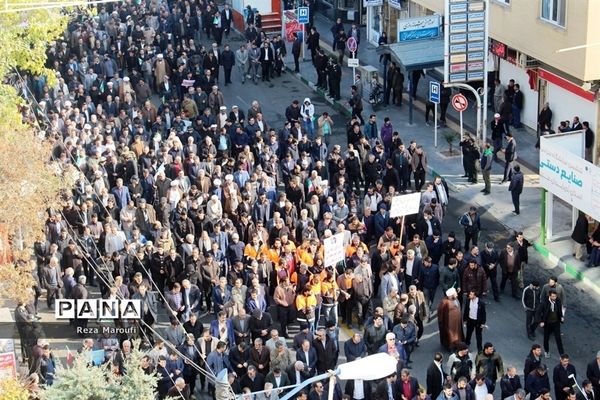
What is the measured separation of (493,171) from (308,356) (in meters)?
12.4

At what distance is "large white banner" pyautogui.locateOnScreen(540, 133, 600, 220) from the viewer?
25.2 m

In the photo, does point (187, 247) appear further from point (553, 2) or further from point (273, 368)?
point (553, 2)

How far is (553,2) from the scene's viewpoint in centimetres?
3100

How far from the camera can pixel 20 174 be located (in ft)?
75.3

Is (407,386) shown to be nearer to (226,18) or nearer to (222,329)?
(222,329)

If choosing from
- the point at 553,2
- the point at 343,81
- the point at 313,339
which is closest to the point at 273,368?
the point at 313,339

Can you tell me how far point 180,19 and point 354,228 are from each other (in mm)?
21824

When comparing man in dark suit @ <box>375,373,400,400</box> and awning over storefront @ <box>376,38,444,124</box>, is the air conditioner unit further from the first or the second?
man in dark suit @ <box>375,373,400,400</box>

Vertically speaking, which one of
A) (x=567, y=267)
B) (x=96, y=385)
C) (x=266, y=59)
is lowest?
(x=567, y=267)

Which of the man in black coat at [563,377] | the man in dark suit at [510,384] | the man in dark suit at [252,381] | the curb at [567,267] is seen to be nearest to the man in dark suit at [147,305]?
the man in dark suit at [252,381]

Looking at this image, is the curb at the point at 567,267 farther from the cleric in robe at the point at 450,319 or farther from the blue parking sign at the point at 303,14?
the blue parking sign at the point at 303,14

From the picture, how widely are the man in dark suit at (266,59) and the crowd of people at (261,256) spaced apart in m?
5.70

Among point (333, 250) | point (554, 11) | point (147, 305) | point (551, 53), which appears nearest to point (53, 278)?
point (147, 305)

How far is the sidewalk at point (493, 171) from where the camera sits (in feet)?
89.0
